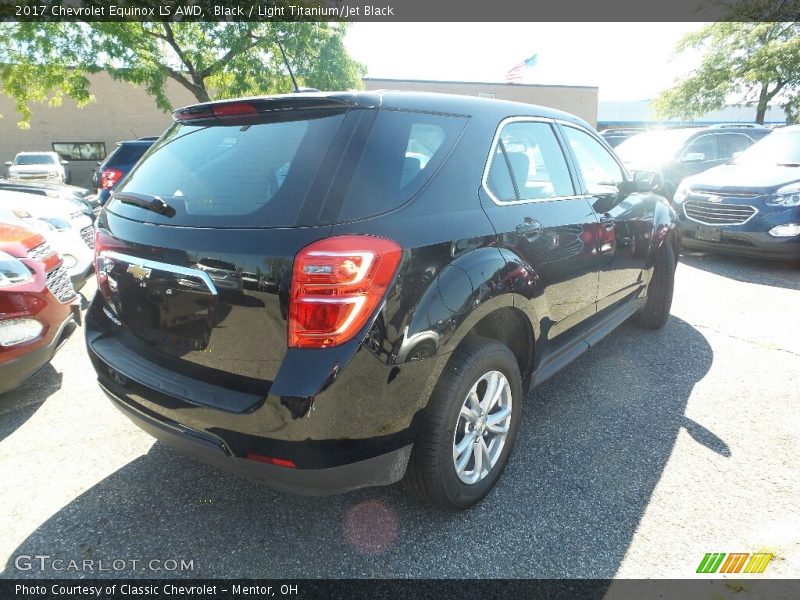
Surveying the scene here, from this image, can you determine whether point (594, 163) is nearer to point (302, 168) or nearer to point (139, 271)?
point (302, 168)

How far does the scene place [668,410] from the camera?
3.09 meters

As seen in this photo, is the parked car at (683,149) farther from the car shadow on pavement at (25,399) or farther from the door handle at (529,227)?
the car shadow on pavement at (25,399)

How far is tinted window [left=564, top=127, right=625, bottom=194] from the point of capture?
3133mm

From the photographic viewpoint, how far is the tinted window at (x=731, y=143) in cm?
965

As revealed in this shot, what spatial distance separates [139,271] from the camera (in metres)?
1.93

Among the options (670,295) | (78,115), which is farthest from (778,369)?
(78,115)

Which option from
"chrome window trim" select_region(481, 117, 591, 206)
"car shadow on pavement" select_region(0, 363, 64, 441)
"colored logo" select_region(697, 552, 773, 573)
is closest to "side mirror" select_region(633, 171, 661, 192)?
"chrome window trim" select_region(481, 117, 591, 206)

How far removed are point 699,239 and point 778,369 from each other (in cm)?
388

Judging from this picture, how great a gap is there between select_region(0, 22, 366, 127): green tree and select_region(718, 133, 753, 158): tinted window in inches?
478

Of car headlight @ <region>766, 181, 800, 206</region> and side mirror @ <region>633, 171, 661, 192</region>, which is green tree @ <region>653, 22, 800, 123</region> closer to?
car headlight @ <region>766, 181, 800, 206</region>

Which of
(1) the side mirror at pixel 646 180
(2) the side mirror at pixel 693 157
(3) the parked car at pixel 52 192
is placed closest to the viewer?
(1) the side mirror at pixel 646 180

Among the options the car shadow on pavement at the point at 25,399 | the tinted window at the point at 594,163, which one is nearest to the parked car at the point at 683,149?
the tinted window at the point at 594,163

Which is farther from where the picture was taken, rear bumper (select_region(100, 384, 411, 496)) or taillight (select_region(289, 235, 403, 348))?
rear bumper (select_region(100, 384, 411, 496))

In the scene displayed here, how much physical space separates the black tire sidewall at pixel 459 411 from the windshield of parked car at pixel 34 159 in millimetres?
24770
